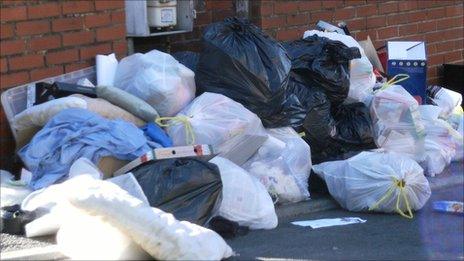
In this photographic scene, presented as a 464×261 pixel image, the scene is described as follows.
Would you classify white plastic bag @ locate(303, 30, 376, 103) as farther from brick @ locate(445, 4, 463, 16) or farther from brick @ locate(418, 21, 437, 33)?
brick @ locate(445, 4, 463, 16)

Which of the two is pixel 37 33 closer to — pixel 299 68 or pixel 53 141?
pixel 53 141

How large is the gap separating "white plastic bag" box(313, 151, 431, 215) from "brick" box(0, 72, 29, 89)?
211cm

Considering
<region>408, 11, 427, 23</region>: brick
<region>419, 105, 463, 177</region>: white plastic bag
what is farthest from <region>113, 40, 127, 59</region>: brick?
<region>408, 11, 427, 23</region>: brick

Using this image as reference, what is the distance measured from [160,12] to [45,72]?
1.15 metres

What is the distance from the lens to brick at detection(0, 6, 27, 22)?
5852 millimetres

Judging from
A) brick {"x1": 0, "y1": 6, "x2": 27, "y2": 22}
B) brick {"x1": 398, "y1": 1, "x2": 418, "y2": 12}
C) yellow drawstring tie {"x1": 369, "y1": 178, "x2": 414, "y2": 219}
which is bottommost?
yellow drawstring tie {"x1": 369, "y1": 178, "x2": 414, "y2": 219}

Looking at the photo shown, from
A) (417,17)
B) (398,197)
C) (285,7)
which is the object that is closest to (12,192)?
(398,197)

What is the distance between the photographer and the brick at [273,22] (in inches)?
293

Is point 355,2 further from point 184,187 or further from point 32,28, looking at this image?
point 184,187

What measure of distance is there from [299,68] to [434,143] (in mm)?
Result: 1267

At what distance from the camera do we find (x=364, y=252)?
17.3 ft

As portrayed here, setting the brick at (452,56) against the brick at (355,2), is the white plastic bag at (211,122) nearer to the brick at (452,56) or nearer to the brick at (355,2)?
the brick at (355,2)

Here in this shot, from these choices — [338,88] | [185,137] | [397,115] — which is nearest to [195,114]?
[185,137]

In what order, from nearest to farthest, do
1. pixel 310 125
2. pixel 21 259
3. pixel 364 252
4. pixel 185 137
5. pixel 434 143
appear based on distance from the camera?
pixel 21 259
pixel 364 252
pixel 185 137
pixel 310 125
pixel 434 143
